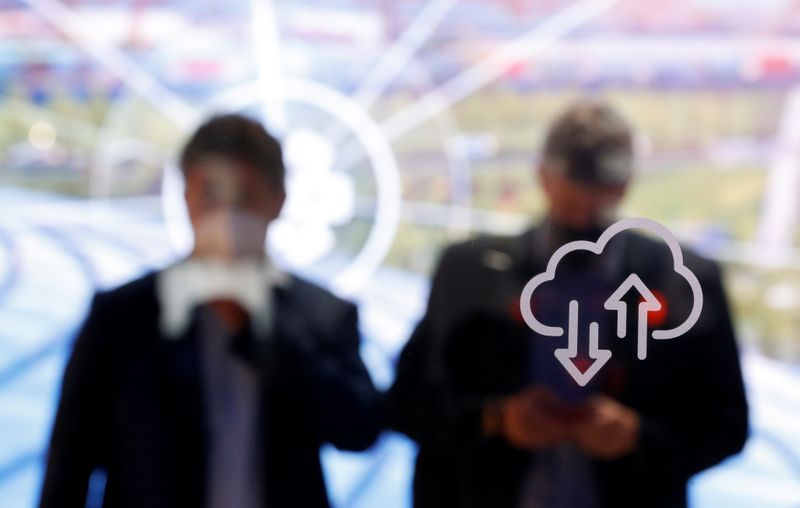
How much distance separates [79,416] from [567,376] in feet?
2.95

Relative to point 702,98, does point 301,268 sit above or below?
below

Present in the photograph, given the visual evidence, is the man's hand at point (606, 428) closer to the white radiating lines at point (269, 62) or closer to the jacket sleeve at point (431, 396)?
the jacket sleeve at point (431, 396)

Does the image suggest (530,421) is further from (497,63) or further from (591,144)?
(497,63)

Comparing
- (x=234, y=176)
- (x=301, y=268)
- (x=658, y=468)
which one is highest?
(x=234, y=176)

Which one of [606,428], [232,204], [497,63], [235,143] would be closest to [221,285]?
[232,204]

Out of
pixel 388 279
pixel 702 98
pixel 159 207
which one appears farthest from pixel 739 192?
pixel 159 207

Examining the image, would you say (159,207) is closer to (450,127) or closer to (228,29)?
(228,29)

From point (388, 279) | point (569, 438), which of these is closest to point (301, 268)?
point (388, 279)

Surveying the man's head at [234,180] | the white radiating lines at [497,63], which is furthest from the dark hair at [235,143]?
the white radiating lines at [497,63]

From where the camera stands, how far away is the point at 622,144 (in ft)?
5.30

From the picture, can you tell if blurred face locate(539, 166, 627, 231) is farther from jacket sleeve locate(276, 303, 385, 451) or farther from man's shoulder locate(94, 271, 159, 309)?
man's shoulder locate(94, 271, 159, 309)

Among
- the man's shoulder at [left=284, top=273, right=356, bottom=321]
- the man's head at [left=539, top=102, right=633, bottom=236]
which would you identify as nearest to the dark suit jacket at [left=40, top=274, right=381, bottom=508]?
the man's shoulder at [left=284, top=273, right=356, bottom=321]

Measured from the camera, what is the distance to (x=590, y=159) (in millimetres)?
1616

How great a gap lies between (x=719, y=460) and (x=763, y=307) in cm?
29
